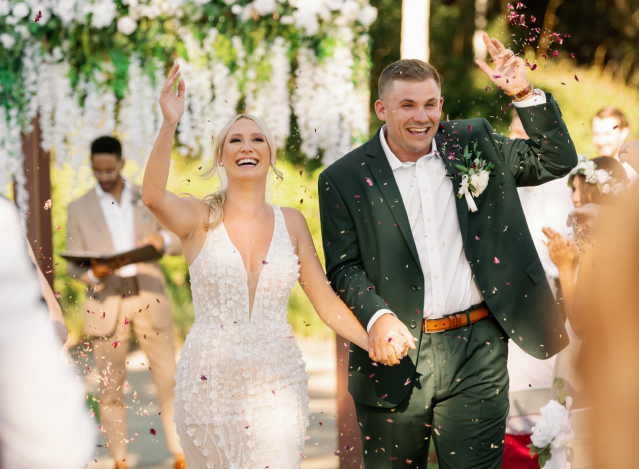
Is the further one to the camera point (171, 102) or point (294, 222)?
point (294, 222)

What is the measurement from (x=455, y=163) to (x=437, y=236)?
340 mm

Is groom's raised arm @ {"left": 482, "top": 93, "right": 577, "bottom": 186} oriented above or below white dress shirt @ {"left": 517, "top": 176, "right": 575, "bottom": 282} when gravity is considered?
above

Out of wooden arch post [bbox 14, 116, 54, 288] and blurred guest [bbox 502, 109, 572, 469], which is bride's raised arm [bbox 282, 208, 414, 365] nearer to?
blurred guest [bbox 502, 109, 572, 469]

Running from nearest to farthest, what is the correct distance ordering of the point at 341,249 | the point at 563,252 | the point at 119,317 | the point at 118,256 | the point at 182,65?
the point at 341,249
the point at 563,252
the point at 118,256
the point at 119,317
the point at 182,65

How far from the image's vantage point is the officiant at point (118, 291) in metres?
4.58

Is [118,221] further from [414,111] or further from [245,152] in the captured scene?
[414,111]

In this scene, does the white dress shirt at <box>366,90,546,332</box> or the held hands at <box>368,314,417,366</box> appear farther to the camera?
the white dress shirt at <box>366,90,546,332</box>

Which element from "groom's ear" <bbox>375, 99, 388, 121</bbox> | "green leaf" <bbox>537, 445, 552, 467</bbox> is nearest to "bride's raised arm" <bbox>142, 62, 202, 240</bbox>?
"groom's ear" <bbox>375, 99, 388, 121</bbox>

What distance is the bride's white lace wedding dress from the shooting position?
2.90m

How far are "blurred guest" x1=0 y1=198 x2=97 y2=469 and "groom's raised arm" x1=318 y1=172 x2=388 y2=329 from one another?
204cm

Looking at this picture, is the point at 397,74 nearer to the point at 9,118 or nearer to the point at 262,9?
the point at 262,9

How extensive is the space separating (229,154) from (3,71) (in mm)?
3020

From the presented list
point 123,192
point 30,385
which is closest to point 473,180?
point 30,385

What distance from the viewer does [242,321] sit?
300cm
